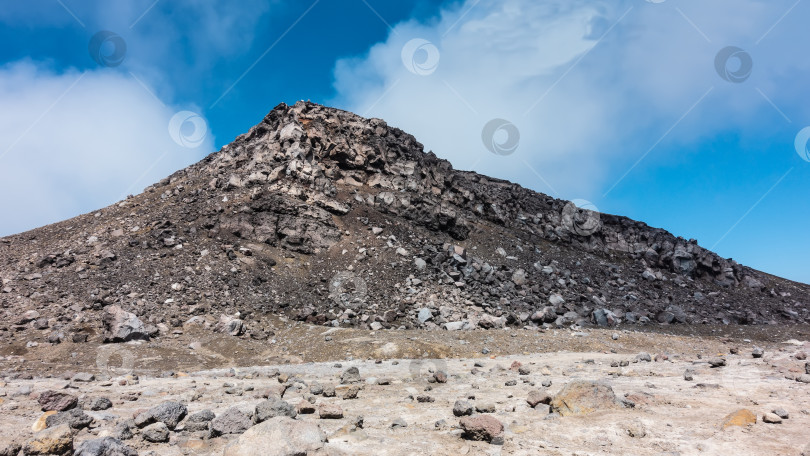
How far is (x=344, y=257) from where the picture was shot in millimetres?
22141

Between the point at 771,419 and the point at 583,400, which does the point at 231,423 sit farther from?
the point at 771,419

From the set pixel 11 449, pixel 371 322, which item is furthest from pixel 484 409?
pixel 371 322

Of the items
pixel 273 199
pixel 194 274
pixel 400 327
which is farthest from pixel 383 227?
pixel 194 274

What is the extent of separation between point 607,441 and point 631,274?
97.5ft

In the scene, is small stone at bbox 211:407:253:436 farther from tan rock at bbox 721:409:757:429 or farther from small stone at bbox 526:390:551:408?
tan rock at bbox 721:409:757:429

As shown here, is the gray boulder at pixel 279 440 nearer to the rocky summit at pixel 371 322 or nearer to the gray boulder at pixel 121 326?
the rocky summit at pixel 371 322

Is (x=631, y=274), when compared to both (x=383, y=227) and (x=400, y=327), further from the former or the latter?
(x=400, y=327)

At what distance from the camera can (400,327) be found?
1702cm

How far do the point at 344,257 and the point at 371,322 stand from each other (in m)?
5.73

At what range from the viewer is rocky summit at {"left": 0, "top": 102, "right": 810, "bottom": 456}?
4730 mm

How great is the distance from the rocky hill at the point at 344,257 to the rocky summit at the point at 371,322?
0.15 metres

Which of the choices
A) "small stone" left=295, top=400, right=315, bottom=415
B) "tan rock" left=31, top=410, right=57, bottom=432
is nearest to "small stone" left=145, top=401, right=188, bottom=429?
"tan rock" left=31, top=410, right=57, bottom=432

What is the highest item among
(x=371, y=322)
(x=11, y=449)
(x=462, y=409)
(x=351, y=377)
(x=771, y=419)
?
(x=371, y=322)

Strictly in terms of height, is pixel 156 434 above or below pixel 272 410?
below
